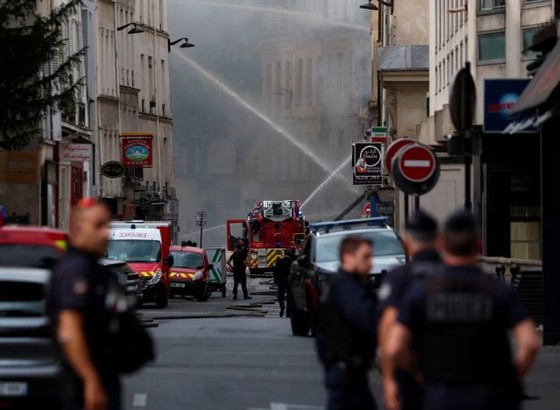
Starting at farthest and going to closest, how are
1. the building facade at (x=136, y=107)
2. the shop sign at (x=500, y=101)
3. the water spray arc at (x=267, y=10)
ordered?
the water spray arc at (x=267, y=10), the building facade at (x=136, y=107), the shop sign at (x=500, y=101)

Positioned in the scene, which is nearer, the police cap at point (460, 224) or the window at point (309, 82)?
the police cap at point (460, 224)

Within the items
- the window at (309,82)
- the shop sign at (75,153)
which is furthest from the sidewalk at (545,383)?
the window at (309,82)

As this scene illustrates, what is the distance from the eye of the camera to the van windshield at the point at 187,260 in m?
57.4

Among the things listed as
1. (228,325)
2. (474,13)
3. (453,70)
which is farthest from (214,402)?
(453,70)

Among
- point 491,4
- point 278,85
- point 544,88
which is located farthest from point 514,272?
point 278,85

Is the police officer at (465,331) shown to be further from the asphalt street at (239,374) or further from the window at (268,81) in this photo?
the window at (268,81)

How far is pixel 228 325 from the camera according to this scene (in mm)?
34000

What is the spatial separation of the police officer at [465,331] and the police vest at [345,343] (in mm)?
3146

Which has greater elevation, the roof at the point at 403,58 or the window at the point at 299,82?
the window at the point at 299,82

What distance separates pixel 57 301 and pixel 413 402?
9.65 ft

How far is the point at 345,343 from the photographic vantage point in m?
12.0

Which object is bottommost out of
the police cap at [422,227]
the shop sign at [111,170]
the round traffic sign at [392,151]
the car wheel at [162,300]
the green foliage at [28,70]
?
the car wheel at [162,300]

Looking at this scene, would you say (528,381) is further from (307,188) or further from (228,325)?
(307,188)

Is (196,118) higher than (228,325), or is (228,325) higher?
(196,118)
